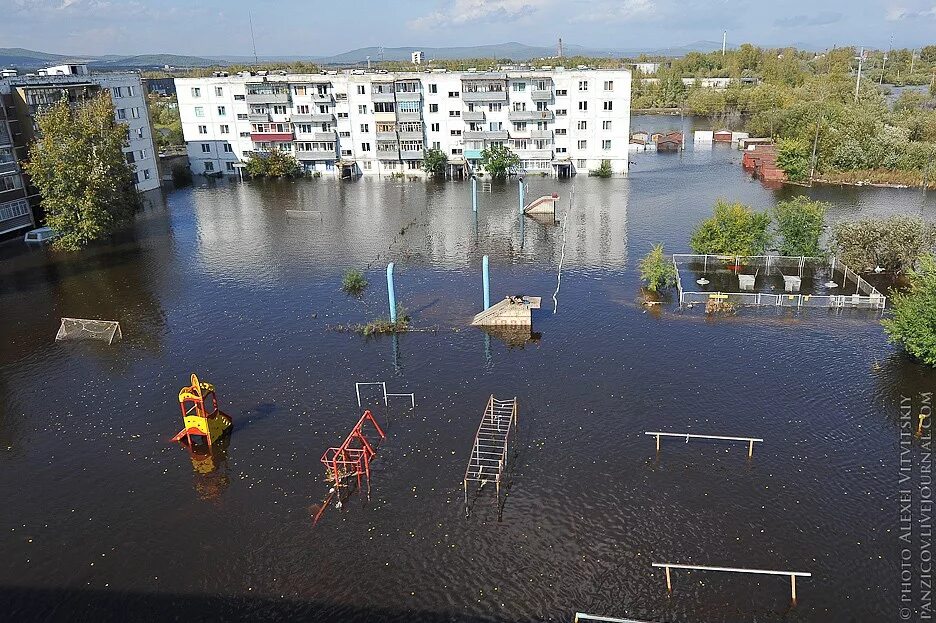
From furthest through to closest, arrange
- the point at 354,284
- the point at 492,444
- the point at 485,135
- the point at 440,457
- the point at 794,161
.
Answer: the point at 485,135
the point at 794,161
the point at 354,284
the point at 492,444
the point at 440,457

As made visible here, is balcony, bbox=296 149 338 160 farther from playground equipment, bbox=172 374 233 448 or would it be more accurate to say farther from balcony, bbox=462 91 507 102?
playground equipment, bbox=172 374 233 448

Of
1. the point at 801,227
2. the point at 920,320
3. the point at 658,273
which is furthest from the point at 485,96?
the point at 920,320

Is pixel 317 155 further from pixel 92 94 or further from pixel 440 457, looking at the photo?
pixel 440 457

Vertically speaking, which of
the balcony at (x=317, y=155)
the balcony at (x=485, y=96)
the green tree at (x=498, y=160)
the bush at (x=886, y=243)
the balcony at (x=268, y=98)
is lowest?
the bush at (x=886, y=243)

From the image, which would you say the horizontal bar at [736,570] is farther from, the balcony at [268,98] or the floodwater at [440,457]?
the balcony at [268,98]

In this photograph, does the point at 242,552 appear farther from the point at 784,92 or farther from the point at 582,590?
the point at 784,92

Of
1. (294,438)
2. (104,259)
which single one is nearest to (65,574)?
(294,438)

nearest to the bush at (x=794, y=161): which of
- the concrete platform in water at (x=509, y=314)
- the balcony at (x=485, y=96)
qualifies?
the balcony at (x=485, y=96)
